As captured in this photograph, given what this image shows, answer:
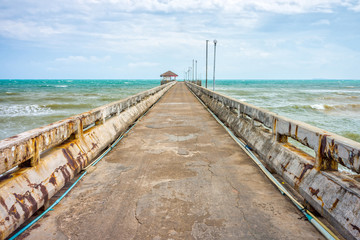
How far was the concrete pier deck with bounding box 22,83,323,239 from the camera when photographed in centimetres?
339

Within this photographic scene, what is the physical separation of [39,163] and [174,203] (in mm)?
2163

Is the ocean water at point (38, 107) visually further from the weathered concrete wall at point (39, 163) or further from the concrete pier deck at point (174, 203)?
the concrete pier deck at point (174, 203)

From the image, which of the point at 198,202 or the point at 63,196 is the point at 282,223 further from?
the point at 63,196

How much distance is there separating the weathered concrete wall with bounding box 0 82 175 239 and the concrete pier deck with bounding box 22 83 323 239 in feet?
0.90

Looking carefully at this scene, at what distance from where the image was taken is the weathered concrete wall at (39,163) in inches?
129

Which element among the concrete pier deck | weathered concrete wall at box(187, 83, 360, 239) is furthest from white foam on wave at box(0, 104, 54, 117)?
weathered concrete wall at box(187, 83, 360, 239)

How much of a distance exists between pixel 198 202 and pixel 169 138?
4.59 meters

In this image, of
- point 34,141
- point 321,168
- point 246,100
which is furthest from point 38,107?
point 321,168

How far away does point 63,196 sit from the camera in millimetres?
4414

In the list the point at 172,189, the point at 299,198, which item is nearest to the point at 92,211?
the point at 172,189

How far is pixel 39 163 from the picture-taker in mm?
4148

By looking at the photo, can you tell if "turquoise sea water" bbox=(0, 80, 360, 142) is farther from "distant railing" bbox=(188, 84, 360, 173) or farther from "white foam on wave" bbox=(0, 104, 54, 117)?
"distant railing" bbox=(188, 84, 360, 173)

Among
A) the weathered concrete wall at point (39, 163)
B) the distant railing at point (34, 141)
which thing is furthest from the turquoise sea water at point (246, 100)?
the distant railing at point (34, 141)

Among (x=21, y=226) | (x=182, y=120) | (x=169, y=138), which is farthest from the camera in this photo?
(x=182, y=120)
